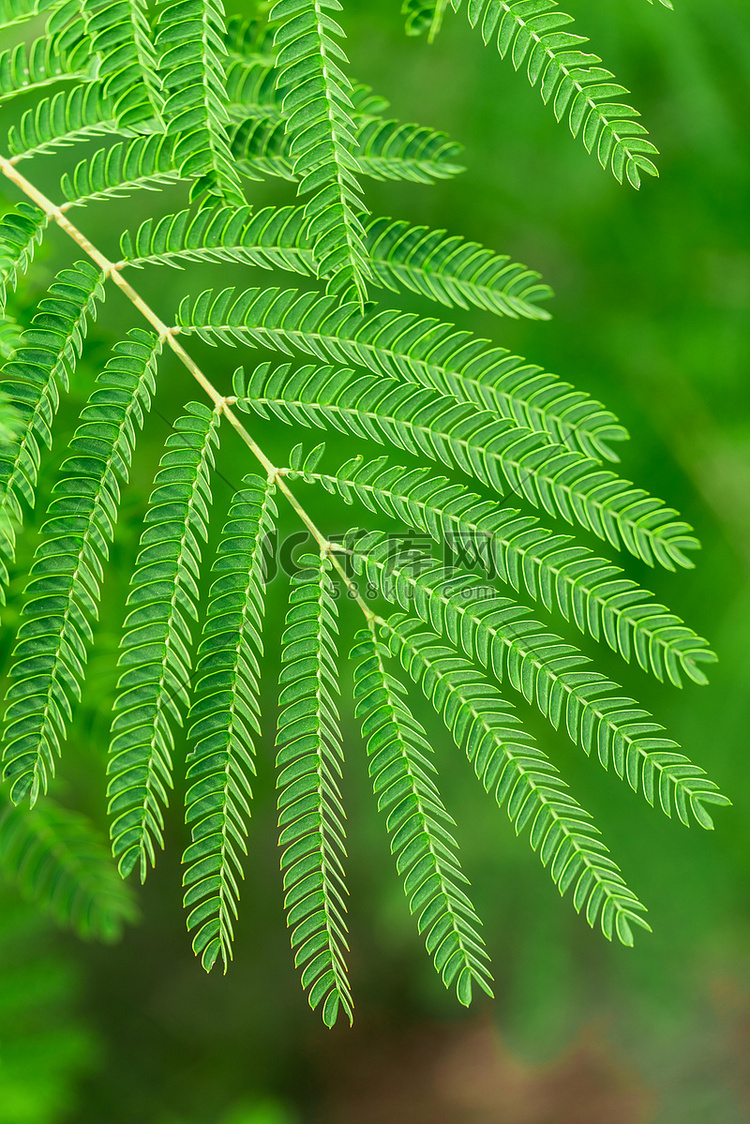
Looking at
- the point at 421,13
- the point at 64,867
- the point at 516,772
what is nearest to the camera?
the point at 516,772

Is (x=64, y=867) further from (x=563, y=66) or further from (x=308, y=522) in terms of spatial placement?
(x=563, y=66)

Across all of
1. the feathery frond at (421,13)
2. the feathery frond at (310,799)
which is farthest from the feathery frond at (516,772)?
the feathery frond at (421,13)

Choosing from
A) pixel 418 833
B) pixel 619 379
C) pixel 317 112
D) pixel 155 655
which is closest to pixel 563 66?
pixel 317 112

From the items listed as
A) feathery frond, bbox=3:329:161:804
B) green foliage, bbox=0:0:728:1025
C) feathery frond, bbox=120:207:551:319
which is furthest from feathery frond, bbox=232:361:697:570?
feathery frond, bbox=3:329:161:804

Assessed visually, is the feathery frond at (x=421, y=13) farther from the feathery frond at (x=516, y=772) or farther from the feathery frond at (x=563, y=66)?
the feathery frond at (x=516, y=772)

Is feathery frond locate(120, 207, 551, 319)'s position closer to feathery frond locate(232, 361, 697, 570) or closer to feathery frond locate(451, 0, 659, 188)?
feathery frond locate(232, 361, 697, 570)

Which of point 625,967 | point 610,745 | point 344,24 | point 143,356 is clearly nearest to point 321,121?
point 143,356
